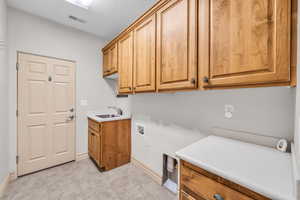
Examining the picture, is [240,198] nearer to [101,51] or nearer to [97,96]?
[97,96]

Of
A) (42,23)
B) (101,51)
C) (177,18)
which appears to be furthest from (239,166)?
(42,23)

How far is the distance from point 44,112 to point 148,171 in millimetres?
2055

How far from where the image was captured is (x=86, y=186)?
179 cm

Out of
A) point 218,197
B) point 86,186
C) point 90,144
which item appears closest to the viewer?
point 218,197

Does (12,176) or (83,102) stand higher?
(83,102)

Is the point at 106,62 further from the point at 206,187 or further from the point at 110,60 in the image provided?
the point at 206,187

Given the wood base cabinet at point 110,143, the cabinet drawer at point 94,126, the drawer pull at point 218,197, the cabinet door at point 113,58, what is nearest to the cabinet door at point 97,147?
the wood base cabinet at point 110,143

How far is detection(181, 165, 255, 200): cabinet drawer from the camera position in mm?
673

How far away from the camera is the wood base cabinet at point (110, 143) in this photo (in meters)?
2.13

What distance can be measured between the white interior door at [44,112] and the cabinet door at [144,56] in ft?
5.03

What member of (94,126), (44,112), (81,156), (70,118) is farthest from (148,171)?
(44,112)

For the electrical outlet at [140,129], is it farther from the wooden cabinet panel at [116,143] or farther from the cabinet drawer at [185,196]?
the cabinet drawer at [185,196]

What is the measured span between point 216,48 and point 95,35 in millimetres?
2658

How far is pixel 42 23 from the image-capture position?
2.14 metres
